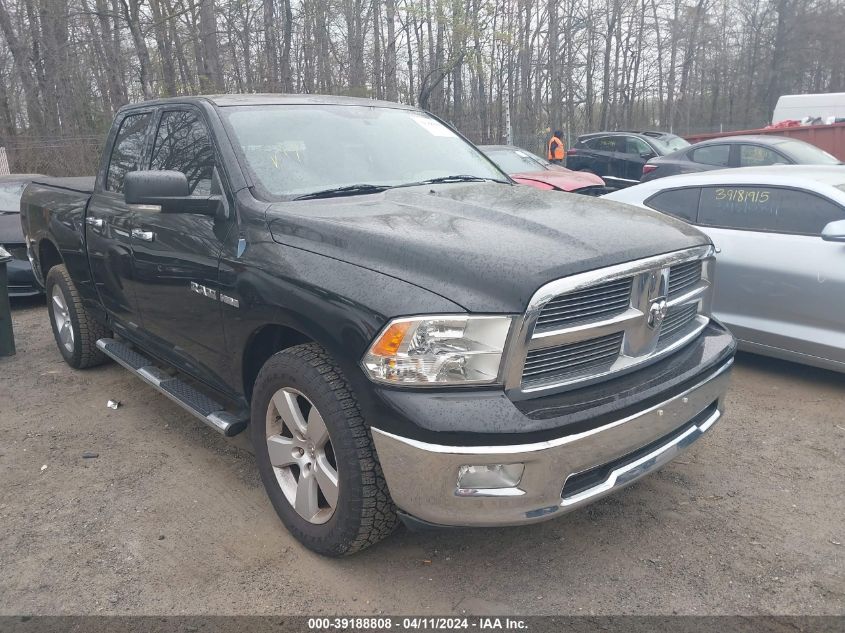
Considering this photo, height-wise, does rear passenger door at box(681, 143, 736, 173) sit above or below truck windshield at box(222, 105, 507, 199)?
below

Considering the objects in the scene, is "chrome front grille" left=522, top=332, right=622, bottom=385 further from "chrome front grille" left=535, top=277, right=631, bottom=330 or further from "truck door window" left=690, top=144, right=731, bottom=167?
"truck door window" left=690, top=144, right=731, bottom=167

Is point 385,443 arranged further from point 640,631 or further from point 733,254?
point 733,254

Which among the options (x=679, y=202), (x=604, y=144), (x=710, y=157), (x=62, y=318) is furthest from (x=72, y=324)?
(x=604, y=144)

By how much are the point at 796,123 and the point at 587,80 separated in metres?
17.1

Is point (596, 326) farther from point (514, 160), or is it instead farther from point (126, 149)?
point (514, 160)

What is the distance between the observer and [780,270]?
474 centimetres

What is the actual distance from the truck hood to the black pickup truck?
0.01m

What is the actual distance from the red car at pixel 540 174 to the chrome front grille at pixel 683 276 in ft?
19.9

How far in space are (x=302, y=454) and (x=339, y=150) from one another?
163 cm

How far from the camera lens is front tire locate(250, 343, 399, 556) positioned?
261 centimetres

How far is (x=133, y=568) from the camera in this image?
2982 mm

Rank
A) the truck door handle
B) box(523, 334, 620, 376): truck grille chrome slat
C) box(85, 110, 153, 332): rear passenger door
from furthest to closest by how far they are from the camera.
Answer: box(85, 110, 153, 332): rear passenger door < the truck door handle < box(523, 334, 620, 376): truck grille chrome slat

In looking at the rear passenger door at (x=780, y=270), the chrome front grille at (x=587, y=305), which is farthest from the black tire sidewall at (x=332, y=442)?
the rear passenger door at (x=780, y=270)

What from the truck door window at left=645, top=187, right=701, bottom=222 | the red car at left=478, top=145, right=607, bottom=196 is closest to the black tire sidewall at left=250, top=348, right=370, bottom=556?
the truck door window at left=645, top=187, right=701, bottom=222
